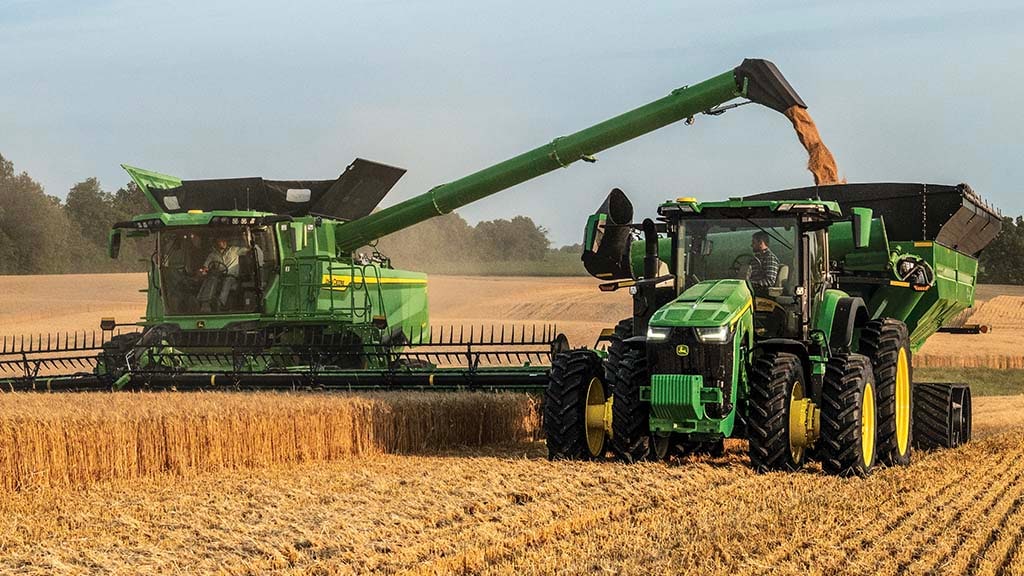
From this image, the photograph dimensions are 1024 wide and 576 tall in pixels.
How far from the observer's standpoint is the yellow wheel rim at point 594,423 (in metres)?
9.23

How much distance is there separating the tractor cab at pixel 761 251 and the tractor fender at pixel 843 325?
0.83 feet

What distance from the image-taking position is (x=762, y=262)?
914cm

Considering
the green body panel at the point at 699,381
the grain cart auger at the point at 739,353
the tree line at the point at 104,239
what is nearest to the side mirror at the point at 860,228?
the grain cart auger at the point at 739,353

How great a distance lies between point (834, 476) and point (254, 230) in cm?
762

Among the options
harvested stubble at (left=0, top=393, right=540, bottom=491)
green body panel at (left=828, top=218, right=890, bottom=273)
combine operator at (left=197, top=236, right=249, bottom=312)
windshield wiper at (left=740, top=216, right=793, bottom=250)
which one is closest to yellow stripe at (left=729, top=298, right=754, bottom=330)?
windshield wiper at (left=740, top=216, right=793, bottom=250)

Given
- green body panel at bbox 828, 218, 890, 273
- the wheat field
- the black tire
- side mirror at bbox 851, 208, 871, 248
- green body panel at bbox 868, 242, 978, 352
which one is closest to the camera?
the wheat field

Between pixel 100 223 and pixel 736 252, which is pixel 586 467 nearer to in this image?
pixel 736 252

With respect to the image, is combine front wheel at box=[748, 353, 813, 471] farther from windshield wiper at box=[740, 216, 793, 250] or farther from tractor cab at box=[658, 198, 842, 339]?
windshield wiper at box=[740, 216, 793, 250]

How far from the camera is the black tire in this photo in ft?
31.1

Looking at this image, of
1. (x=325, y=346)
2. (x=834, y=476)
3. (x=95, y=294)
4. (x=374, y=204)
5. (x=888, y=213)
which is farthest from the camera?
(x=95, y=294)

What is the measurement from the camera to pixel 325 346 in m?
13.4

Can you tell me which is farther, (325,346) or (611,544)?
(325,346)

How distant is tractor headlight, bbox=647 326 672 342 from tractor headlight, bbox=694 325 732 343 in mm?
218

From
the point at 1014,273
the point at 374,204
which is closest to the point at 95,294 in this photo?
the point at 374,204
